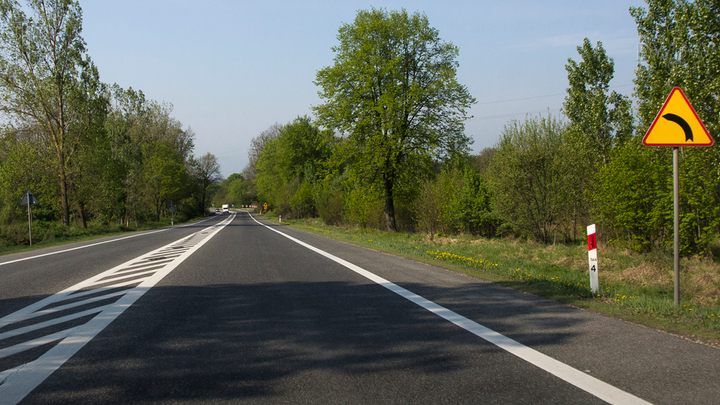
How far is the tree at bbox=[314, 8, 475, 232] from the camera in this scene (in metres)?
22.3

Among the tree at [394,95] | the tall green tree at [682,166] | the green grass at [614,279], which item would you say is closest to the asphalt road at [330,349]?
the green grass at [614,279]

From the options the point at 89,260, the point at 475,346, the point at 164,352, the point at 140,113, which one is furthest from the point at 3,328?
the point at 140,113

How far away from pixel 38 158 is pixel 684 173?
3780 cm

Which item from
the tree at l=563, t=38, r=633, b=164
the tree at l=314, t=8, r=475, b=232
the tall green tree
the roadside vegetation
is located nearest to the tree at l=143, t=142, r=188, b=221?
the roadside vegetation

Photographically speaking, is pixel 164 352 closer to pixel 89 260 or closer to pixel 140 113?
pixel 89 260

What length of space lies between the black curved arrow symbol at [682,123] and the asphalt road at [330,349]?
2715 millimetres

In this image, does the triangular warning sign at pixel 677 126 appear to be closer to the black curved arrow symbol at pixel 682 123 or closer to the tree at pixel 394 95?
the black curved arrow symbol at pixel 682 123

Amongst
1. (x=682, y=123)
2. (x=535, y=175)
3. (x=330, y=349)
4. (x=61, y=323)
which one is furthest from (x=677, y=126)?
(x=535, y=175)

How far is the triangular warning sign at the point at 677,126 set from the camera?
5641mm

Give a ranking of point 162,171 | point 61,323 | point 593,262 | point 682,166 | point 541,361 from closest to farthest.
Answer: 1. point 541,361
2. point 61,323
3. point 593,262
4. point 682,166
5. point 162,171

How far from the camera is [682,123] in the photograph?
5.72 m

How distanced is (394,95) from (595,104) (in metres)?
9.77

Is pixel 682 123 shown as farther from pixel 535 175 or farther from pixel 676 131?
pixel 535 175

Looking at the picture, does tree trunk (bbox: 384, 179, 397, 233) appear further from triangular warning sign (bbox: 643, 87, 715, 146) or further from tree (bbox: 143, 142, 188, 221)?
tree (bbox: 143, 142, 188, 221)
